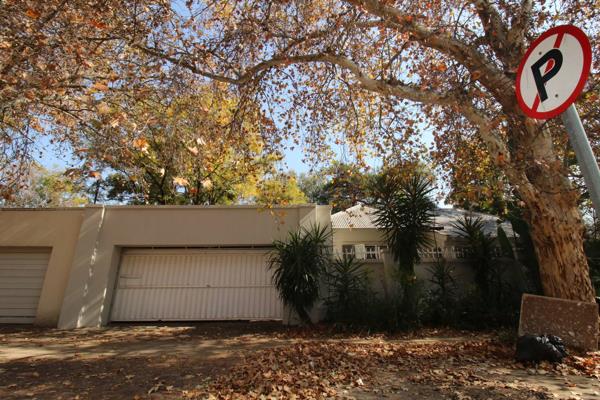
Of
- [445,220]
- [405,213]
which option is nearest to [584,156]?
[405,213]

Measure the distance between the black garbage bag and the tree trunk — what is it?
0.76m

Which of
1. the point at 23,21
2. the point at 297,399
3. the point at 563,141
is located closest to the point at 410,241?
the point at 563,141

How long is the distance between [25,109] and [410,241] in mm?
8558

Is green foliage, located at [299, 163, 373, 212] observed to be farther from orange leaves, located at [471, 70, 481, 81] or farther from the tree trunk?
the tree trunk

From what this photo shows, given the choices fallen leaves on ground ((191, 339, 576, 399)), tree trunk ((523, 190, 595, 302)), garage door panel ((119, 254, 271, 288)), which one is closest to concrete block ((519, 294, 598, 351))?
tree trunk ((523, 190, 595, 302))

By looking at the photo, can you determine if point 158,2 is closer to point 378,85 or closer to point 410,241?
point 378,85

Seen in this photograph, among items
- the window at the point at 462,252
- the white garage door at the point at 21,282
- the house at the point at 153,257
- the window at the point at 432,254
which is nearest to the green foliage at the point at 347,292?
the house at the point at 153,257

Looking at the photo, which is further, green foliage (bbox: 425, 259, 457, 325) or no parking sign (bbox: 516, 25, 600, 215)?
green foliage (bbox: 425, 259, 457, 325)

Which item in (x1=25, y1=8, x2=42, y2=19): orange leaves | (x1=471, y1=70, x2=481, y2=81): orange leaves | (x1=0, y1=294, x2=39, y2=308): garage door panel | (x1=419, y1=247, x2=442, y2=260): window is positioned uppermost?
(x1=25, y1=8, x2=42, y2=19): orange leaves

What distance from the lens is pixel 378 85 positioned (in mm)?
5836

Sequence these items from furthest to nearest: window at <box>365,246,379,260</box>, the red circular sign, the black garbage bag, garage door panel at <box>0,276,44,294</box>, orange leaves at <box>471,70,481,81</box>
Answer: garage door panel at <box>0,276,44,294</box>, window at <box>365,246,379,260</box>, orange leaves at <box>471,70,481,81</box>, the black garbage bag, the red circular sign

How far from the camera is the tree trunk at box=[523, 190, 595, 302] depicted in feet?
15.8

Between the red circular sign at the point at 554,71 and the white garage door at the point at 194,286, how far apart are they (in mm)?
8318

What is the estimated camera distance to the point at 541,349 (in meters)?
4.35
